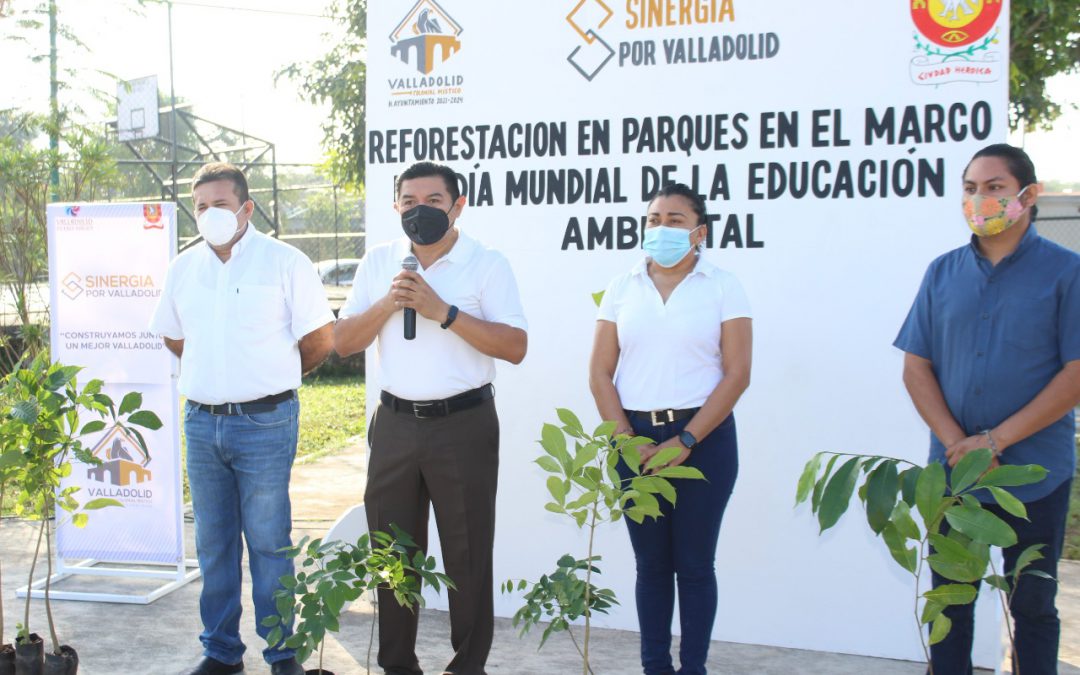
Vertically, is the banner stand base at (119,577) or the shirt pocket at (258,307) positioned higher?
the shirt pocket at (258,307)

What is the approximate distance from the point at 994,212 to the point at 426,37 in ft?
8.44

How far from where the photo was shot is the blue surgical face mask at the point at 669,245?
3.29 m

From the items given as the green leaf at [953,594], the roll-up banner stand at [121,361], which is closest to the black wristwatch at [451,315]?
the green leaf at [953,594]

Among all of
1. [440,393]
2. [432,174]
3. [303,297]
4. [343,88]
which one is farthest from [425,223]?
[343,88]

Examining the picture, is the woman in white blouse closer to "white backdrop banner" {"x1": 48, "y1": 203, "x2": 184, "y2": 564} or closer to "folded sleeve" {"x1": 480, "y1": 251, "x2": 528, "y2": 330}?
"folded sleeve" {"x1": 480, "y1": 251, "x2": 528, "y2": 330}

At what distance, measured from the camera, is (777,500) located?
4.00 m

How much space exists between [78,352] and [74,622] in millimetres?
1281

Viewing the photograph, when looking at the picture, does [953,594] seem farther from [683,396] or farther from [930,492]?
[683,396]

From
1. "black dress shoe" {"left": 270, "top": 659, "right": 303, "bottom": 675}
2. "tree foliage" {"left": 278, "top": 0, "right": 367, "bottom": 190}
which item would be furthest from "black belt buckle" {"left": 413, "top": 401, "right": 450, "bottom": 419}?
"tree foliage" {"left": 278, "top": 0, "right": 367, "bottom": 190}

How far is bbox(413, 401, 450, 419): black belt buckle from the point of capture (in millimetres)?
3279

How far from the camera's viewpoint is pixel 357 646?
13.0ft

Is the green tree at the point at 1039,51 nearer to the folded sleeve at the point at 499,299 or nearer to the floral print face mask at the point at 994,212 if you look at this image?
the floral print face mask at the point at 994,212

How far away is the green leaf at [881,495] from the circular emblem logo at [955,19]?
8.05 ft

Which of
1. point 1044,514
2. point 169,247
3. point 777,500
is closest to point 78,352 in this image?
point 169,247
